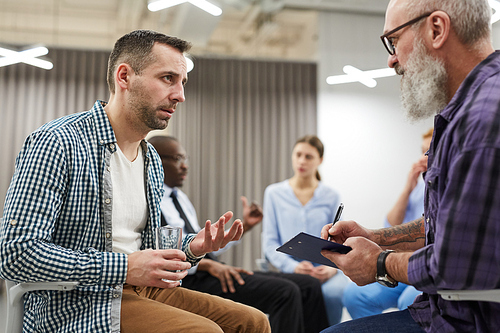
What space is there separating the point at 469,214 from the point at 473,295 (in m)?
0.18

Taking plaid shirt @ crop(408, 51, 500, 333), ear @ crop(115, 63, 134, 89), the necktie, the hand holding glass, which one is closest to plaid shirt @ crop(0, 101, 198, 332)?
the hand holding glass

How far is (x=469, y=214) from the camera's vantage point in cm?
92

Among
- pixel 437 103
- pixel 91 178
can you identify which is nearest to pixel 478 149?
pixel 437 103

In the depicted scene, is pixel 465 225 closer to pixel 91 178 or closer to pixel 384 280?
pixel 384 280

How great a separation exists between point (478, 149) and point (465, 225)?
0.53 ft

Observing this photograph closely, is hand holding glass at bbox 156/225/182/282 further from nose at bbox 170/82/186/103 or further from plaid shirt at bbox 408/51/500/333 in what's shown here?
plaid shirt at bbox 408/51/500/333

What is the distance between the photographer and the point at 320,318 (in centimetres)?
284

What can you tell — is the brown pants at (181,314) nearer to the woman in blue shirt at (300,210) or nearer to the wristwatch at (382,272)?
the wristwatch at (382,272)

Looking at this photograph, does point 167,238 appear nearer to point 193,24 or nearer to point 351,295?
point 351,295

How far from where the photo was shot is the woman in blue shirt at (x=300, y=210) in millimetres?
3166

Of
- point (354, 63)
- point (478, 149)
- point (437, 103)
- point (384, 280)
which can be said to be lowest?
point (384, 280)

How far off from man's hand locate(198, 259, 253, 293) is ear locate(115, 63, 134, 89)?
4.00 feet

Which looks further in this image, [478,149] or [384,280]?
[384,280]

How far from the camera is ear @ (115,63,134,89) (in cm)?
155
